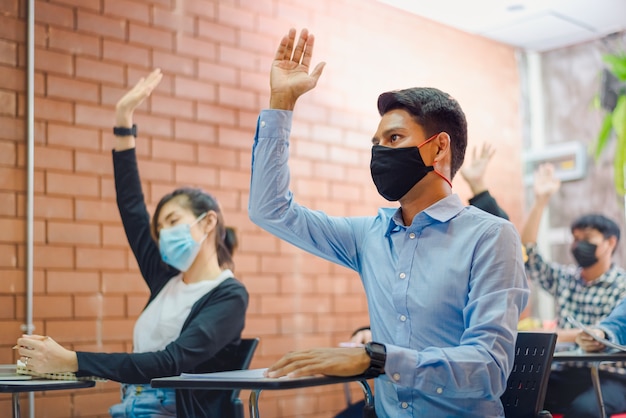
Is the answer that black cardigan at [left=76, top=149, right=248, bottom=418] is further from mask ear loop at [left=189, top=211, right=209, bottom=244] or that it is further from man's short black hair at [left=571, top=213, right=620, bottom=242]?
man's short black hair at [left=571, top=213, right=620, bottom=242]

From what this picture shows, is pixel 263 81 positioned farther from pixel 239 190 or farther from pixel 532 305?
pixel 532 305

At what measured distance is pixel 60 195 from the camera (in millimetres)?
3594

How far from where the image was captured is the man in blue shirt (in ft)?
5.61

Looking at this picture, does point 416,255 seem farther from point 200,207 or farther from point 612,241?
point 612,241

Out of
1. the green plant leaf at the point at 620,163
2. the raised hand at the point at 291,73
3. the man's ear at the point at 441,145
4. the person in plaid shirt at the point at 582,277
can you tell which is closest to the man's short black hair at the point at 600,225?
the person in plaid shirt at the point at 582,277

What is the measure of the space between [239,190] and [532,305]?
295 centimetres

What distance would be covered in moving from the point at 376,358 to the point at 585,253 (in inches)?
125

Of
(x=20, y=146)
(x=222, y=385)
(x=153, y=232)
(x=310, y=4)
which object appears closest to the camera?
(x=222, y=385)

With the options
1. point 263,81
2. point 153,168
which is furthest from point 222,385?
point 263,81

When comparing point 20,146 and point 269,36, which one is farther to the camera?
point 269,36

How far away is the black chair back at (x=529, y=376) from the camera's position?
2018mm

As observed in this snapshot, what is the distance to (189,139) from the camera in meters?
4.11

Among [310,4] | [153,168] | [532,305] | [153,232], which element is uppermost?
[310,4]

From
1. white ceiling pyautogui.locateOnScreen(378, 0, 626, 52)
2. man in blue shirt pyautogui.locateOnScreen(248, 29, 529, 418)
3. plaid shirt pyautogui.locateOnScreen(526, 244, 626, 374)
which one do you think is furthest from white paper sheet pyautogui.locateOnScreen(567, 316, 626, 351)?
white ceiling pyautogui.locateOnScreen(378, 0, 626, 52)
